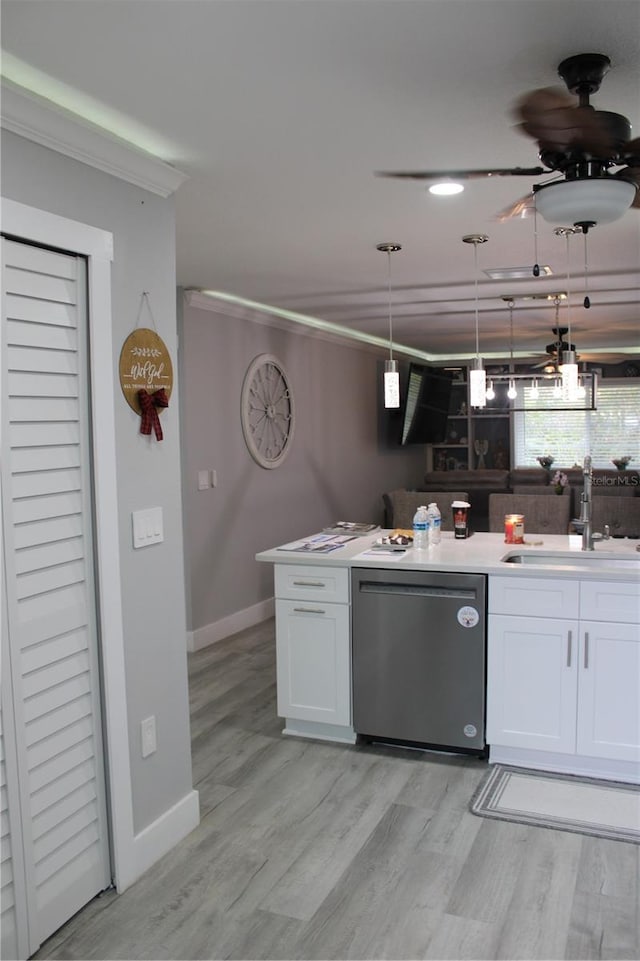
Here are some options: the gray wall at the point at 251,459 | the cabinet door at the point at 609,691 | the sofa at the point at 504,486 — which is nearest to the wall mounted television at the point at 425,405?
the gray wall at the point at 251,459

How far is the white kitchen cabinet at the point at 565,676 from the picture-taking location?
3.14 metres

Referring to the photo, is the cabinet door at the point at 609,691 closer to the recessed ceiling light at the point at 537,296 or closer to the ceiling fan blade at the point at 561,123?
the ceiling fan blade at the point at 561,123

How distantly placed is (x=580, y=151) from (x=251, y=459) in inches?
166

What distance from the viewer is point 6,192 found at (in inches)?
80.2

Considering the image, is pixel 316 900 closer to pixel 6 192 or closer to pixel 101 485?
pixel 101 485

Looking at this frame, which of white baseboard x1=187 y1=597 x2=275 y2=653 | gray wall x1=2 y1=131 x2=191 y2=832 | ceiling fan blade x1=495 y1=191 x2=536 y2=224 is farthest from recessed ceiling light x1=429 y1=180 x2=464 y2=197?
white baseboard x1=187 y1=597 x2=275 y2=653

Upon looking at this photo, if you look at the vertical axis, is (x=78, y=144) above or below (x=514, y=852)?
above

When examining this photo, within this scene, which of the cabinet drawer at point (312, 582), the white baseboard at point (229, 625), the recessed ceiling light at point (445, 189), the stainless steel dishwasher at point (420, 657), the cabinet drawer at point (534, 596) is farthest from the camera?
the white baseboard at point (229, 625)

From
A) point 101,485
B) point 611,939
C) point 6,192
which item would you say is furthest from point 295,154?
point 611,939

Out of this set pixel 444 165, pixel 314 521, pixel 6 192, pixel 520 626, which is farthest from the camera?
pixel 314 521

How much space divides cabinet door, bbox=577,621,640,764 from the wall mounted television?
5269 mm

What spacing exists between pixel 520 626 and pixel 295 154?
207 cm

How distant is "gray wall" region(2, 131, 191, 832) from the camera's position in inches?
95.9

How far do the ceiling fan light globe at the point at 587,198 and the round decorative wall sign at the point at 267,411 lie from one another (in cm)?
393
